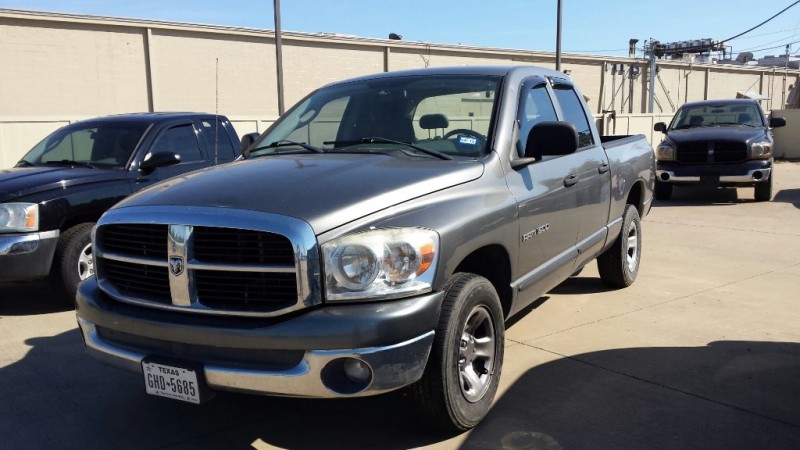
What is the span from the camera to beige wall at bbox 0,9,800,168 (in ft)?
67.1

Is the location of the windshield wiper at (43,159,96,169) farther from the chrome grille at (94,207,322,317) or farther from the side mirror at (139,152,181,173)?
the chrome grille at (94,207,322,317)

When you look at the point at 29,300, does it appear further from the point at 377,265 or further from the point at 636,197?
the point at 636,197

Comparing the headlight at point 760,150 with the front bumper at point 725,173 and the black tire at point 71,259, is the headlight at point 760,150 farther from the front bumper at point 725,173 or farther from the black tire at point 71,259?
the black tire at point 71,259

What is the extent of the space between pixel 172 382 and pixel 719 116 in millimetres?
13075

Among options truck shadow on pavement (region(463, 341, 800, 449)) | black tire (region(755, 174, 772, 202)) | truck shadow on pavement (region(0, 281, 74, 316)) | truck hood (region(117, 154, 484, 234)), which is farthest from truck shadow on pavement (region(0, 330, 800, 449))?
black tire (region(755, 174, 772, 202))

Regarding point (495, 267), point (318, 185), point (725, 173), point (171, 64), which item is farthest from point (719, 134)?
point (171, 64)

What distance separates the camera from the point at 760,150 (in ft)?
39.8

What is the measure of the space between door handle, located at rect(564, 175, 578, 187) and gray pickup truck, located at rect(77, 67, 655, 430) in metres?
0.25

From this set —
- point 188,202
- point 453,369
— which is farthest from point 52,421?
point 453,369

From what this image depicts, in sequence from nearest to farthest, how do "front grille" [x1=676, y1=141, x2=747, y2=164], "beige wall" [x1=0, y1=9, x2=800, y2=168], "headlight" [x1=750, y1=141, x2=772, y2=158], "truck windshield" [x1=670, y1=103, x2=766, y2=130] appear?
"headlight" [x1=750, y1=141, x2=772, y2=158]
"front grille" [x1=676, y1=141, x2=747, y2=164]
"truck windshield" [x1=670, y1=103, x2=766, y2=130]
"beige wall" [x1=0, y1=9, x2=800, y2=168]

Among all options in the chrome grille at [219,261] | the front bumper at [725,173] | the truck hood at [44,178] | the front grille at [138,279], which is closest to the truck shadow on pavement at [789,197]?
the front bumper at [725,173]

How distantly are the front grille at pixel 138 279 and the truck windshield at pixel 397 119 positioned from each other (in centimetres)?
131

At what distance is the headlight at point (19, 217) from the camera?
5586 millimetres

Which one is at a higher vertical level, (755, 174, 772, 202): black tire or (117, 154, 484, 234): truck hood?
(117, 154, 484, 234): truck hood
